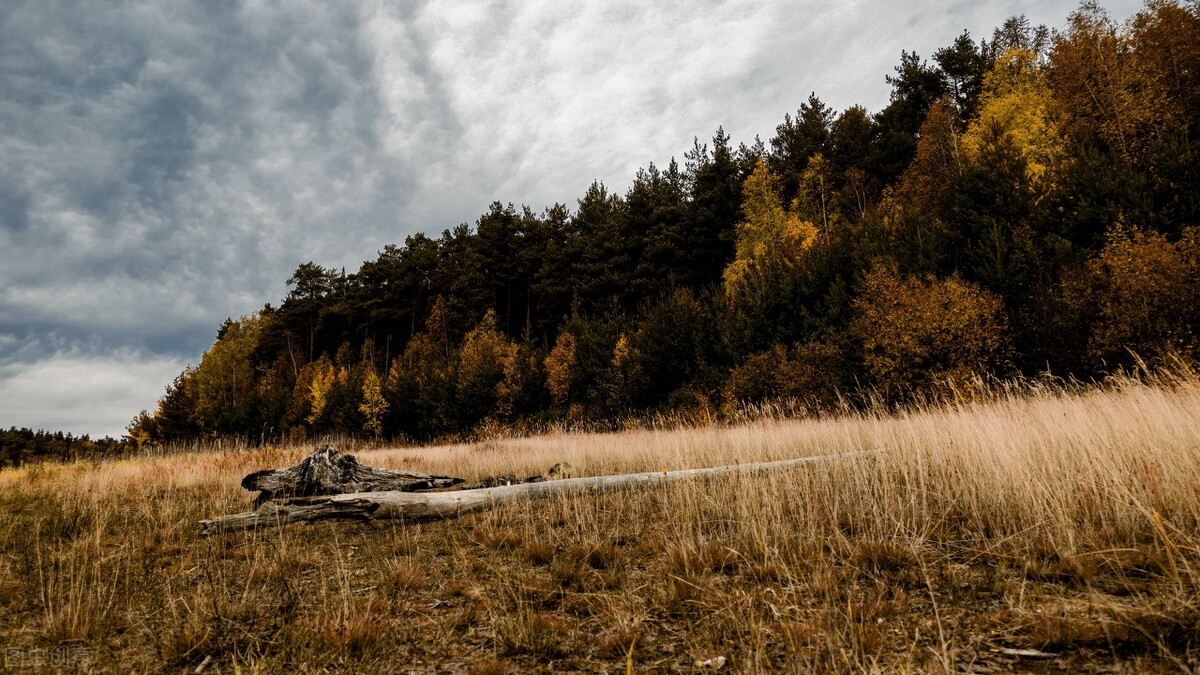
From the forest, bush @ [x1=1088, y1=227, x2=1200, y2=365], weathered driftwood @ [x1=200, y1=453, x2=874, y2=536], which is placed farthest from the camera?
the forest

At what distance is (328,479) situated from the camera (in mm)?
7227

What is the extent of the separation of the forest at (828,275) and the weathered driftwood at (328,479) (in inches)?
334

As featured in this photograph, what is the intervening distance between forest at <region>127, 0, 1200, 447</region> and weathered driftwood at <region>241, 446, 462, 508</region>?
8493 millimetres

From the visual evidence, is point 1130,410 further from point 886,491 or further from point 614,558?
point 614,558

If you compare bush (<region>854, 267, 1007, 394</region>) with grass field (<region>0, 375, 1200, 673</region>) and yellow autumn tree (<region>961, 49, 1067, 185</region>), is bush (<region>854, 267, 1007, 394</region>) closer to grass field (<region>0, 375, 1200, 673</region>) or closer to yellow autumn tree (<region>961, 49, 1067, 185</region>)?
yellow autumn tree (<region>961, 49, 1067, 185</region>)

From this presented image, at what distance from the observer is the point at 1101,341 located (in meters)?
13.9

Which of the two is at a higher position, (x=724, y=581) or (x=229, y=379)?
(x=229, y=379)

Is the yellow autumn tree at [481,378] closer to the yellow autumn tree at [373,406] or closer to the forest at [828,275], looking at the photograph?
the forest at [828,275]

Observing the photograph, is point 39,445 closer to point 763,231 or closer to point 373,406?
point 373,406

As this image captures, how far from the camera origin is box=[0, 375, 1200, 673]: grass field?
2.19 m

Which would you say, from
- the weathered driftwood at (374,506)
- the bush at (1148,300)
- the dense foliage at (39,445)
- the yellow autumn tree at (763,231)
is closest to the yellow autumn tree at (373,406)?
the dense foliage at (39,445)

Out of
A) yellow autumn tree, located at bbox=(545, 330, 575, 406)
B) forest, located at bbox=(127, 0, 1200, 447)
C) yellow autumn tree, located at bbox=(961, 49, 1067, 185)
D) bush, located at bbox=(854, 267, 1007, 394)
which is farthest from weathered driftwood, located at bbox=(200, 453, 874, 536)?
yellow autumn tree, located at bbox=(961, 49, 1067, 185)

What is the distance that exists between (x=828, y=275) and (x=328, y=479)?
2183 centimetres

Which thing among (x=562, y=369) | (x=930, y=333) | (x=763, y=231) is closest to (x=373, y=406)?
(x=562, y=369)
